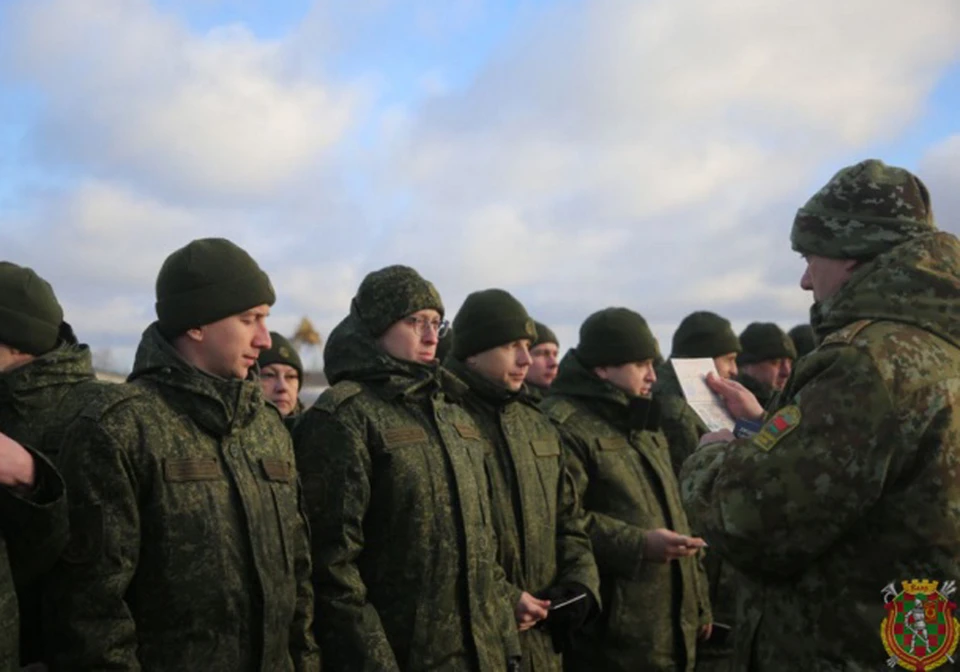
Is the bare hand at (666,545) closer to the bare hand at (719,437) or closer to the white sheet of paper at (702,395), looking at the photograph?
the white sheet of paper at (702,395)

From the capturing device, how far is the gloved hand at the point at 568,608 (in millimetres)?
5711

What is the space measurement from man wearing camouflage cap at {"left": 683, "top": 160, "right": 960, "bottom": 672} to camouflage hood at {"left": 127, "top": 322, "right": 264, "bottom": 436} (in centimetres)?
183

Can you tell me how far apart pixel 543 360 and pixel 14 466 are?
676cm

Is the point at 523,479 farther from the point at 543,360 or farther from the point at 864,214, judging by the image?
the point at 543,360

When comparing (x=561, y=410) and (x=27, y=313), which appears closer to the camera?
(x=27, y=313)

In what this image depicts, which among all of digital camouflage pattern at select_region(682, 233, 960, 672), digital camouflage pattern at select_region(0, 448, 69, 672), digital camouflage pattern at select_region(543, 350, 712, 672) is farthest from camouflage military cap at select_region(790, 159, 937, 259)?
digital camouflage pattern at select_region(543, 350, 712, 672)

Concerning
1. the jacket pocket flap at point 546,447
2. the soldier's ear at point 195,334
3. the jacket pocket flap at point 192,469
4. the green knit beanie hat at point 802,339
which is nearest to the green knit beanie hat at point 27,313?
the soldier's ear at point 195,334

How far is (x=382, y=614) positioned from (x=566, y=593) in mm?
1380

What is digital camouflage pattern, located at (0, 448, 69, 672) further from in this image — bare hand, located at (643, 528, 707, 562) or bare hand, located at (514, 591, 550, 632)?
bare hand, located at (643, 528, 707, 562)

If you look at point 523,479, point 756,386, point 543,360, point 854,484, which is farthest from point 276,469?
point 756,386

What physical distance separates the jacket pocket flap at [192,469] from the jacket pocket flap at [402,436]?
1052 millimetres

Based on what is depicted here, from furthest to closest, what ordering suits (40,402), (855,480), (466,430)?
1. (466,430)
2. (40,402)
3. (855,480)

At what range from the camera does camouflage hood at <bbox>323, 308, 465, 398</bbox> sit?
5156 mm

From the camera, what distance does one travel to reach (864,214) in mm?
3717
